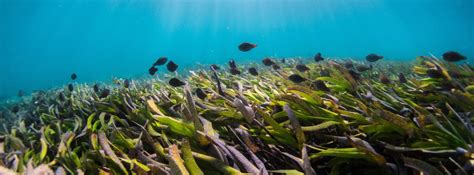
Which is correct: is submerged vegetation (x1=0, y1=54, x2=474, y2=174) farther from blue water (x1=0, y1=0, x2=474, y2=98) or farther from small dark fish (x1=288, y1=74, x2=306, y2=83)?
blue water (x1=0, y1=0, x2=474, y2=98)

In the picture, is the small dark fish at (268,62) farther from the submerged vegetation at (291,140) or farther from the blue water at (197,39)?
the blue water at (197,39)

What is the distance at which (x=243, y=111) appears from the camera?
2.10 metres

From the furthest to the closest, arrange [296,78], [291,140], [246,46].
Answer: [246,46] → [296,78] → [291,140]

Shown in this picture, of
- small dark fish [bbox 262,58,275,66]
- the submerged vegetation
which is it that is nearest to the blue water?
small dark fish [bbox 262,58,275,66]

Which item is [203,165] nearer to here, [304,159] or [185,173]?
[185,173]

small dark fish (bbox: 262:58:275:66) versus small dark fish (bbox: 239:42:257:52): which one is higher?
small dark fish (bbox: 239:42:257:52)

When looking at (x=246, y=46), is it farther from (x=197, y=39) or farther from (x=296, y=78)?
(x=197, y=39)

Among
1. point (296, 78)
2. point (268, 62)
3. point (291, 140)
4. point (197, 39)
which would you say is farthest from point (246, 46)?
point (197, 39)

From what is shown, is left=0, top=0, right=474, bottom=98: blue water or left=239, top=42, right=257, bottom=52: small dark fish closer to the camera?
left=239, top=42, right=257, bottom=52: small dark fish

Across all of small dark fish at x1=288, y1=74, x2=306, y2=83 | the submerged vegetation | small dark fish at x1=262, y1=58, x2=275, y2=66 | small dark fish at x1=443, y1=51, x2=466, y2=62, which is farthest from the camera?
small dark fish at x1=262, y1=58, x2=275, y2=66

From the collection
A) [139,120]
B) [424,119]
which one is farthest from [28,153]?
[424,119]

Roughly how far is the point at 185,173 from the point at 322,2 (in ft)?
261

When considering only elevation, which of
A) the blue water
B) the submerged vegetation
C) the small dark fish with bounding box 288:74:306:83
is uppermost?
the blue water

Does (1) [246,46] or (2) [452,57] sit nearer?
(2) [452,57]
